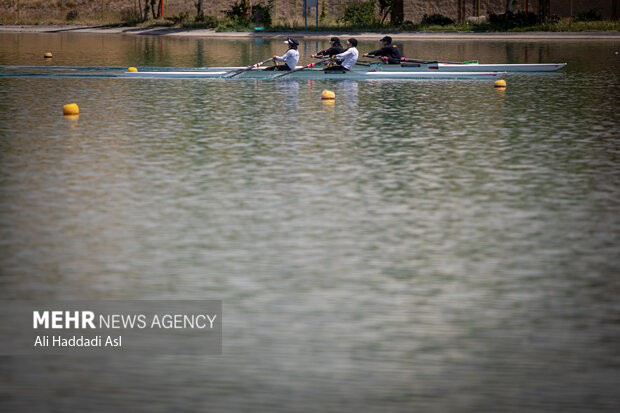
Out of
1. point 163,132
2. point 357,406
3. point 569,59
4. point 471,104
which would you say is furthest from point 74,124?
point 569,59

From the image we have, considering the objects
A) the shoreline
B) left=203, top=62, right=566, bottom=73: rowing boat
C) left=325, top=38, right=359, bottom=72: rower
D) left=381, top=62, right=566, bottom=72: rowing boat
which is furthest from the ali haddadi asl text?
the shoreline

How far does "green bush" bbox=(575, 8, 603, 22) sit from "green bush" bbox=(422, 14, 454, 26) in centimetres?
819

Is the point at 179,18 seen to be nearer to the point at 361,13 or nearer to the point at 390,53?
the point at 361,13

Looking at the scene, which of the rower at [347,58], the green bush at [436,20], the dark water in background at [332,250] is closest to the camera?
the dark water in background at [332,250]

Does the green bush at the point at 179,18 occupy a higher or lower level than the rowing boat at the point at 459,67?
higher

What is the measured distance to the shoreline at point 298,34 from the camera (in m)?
51.4

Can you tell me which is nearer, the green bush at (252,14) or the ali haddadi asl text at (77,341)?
the ali haddadi asl text at (77,341)

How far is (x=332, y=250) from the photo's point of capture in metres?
9.35

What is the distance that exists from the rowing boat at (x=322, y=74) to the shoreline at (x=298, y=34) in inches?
936

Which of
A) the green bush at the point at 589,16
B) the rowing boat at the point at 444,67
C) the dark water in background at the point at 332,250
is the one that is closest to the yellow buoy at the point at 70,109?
the dark water in background at the point at 332,250

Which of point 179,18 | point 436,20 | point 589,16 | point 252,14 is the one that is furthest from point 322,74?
point 179,18

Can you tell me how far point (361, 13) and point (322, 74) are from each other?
35.2 meters

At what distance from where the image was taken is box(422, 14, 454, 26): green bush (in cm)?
6065

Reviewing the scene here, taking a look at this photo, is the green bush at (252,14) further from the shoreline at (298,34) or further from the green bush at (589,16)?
the green bush at (589,16)
